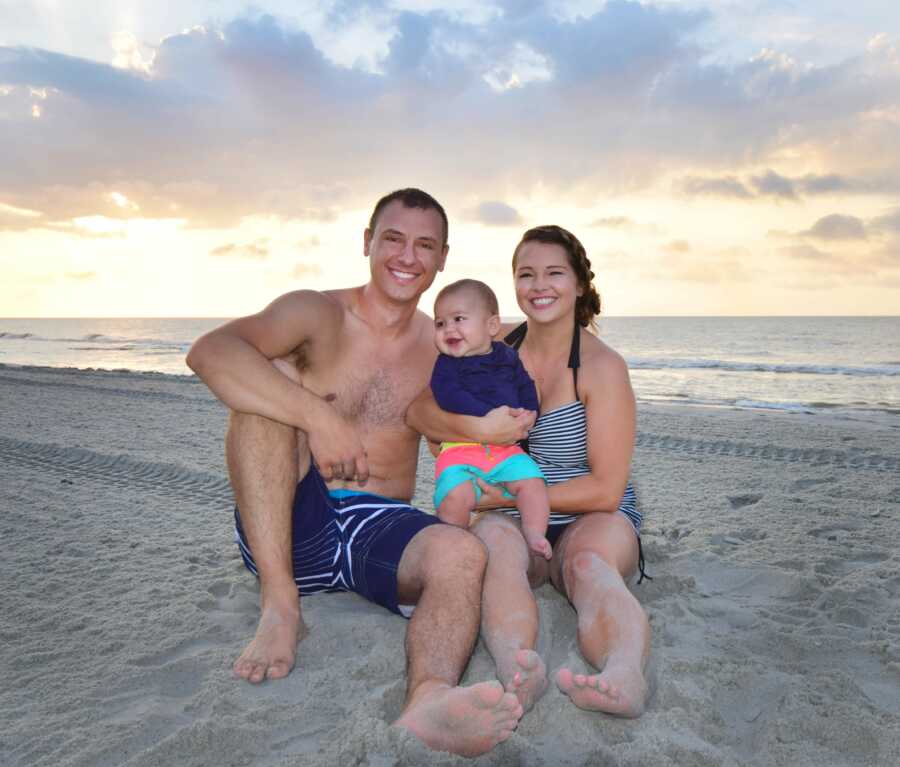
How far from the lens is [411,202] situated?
11.2ft

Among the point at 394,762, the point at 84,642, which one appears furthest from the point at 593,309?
the point at 84,642

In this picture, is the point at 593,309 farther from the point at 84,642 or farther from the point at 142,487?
the point at 142,487

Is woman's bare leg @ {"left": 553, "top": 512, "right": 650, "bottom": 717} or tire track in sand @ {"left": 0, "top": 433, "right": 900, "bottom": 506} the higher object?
woman's bare leg @ {"left": 553, "top": 512, "right": 650, "bottom": 717}

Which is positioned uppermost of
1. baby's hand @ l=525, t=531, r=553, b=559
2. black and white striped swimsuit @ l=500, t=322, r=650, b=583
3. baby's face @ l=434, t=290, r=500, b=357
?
baby's face @ l=434, t=290, r=500, b=357

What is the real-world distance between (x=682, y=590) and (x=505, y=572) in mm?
1263

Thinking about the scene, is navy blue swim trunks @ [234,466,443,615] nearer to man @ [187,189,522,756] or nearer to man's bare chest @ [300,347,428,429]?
man @ [187,189,522,756]

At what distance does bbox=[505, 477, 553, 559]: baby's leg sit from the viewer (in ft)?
9.34

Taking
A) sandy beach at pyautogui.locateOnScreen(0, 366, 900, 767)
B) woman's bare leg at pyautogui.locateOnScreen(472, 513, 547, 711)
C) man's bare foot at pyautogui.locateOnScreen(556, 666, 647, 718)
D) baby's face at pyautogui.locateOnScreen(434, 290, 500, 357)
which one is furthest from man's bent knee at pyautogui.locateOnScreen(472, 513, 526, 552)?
baby's face at pyautogui.locateOnScreen(434, 290, 500, 357)

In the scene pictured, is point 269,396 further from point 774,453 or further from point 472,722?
point 774,453

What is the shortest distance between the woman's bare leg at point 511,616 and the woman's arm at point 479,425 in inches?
15.2

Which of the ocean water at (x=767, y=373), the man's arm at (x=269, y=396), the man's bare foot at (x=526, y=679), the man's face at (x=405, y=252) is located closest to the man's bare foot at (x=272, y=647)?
the man's arm at (x=269, y=396)

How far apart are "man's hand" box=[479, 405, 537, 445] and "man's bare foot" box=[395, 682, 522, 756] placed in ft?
3.98

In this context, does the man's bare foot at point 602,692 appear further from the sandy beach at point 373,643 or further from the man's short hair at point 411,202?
the man's short hair at point 411,202

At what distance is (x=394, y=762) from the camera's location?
6.18ft
